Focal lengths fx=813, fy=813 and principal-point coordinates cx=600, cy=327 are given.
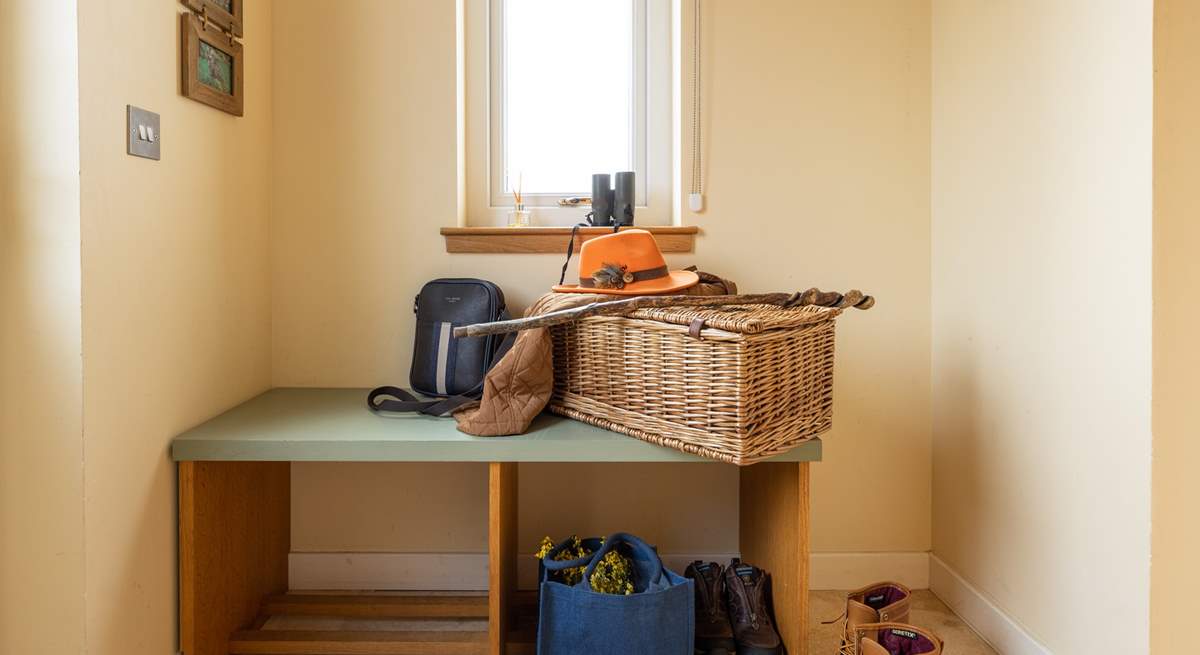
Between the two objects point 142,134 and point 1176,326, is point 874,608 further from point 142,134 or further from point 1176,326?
point 142,134

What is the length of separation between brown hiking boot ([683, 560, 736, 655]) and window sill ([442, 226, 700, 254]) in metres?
0.85

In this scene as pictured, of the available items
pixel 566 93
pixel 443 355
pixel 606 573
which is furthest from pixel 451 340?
pixel 566 93

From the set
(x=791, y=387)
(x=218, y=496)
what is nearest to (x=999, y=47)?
(x=791, y=387)

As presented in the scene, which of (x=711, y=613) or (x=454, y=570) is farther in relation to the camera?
(x=454, y=570)

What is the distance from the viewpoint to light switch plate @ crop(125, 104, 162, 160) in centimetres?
150

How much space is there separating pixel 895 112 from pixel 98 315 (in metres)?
1.96

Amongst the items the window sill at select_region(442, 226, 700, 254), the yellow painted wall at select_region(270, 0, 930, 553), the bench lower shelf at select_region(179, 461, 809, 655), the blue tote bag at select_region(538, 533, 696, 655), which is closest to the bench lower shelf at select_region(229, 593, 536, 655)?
the bench lower shelf at select_region(179, 461, 809, 655)

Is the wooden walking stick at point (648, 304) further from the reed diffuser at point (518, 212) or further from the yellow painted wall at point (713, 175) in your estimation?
the reed diffuser at point (518, 212)

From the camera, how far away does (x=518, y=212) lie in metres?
2.31

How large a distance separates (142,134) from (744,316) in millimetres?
1193

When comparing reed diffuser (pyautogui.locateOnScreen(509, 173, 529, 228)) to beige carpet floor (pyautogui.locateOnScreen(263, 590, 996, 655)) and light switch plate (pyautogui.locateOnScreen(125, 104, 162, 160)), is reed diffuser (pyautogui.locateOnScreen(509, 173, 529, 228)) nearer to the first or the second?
light switch plate (pyautogui.locateOnScreen(125, 104, 162, 160))

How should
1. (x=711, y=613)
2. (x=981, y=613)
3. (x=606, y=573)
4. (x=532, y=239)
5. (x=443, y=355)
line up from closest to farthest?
(x=606, y=573) < (x=711, y=613) < (x=981, y=613) < (x=443, y=355) < (x=532, y=239)

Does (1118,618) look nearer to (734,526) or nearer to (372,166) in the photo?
(734,526)

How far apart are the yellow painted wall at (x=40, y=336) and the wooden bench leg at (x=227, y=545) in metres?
0.28
